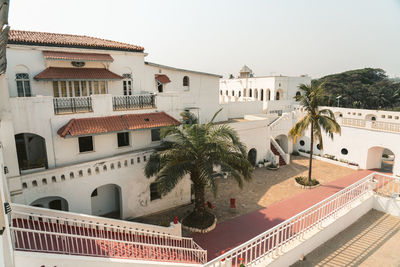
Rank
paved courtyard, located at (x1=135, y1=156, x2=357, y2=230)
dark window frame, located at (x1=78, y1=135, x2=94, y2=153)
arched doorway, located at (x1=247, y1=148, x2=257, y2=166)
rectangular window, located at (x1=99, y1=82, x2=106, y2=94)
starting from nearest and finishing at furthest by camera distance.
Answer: dark window frame, located at (x1=78, y1=135, x2=94, y2=153), paved courtyard, located at (x1=135, y1=156, x2=357, y2=230), rectangular window, located at (x1=99, y1=82, x2=106, y2=94), arched doorway, located at (x1=247, y1=148, x2=257, y2=166)

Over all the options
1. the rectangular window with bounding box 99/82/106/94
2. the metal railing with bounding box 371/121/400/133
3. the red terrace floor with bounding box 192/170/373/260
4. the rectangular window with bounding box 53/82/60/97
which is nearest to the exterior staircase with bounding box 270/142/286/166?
the red terrace floor with bounding box 192/170/373/260

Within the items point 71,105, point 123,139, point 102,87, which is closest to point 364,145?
point 123,139

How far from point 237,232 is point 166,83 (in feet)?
47.0

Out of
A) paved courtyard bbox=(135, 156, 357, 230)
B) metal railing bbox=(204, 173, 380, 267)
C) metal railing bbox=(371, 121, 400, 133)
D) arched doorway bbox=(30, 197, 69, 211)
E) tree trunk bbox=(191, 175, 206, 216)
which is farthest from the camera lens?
metal railing bbox=(371, 121, 400, 133)

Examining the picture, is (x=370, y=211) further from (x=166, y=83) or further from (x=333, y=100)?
(x=333, y=100)

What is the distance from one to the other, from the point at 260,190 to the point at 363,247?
9894 millimetres

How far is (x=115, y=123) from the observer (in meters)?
14.6

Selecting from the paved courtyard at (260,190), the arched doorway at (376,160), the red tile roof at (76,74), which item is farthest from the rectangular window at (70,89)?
the arched doorway at (376,160)

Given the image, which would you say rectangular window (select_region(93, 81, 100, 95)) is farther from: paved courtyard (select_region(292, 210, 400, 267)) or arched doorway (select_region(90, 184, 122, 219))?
paved courtyard (select_region(292, 210, 400, 267))

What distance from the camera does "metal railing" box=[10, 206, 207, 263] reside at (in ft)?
26.1

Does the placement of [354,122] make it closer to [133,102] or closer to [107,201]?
[133,102]

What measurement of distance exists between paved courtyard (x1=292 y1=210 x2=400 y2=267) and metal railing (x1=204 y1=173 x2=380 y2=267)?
0.94 meters

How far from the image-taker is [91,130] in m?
13.5

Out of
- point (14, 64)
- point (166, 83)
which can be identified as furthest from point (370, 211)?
point (14, 64)
